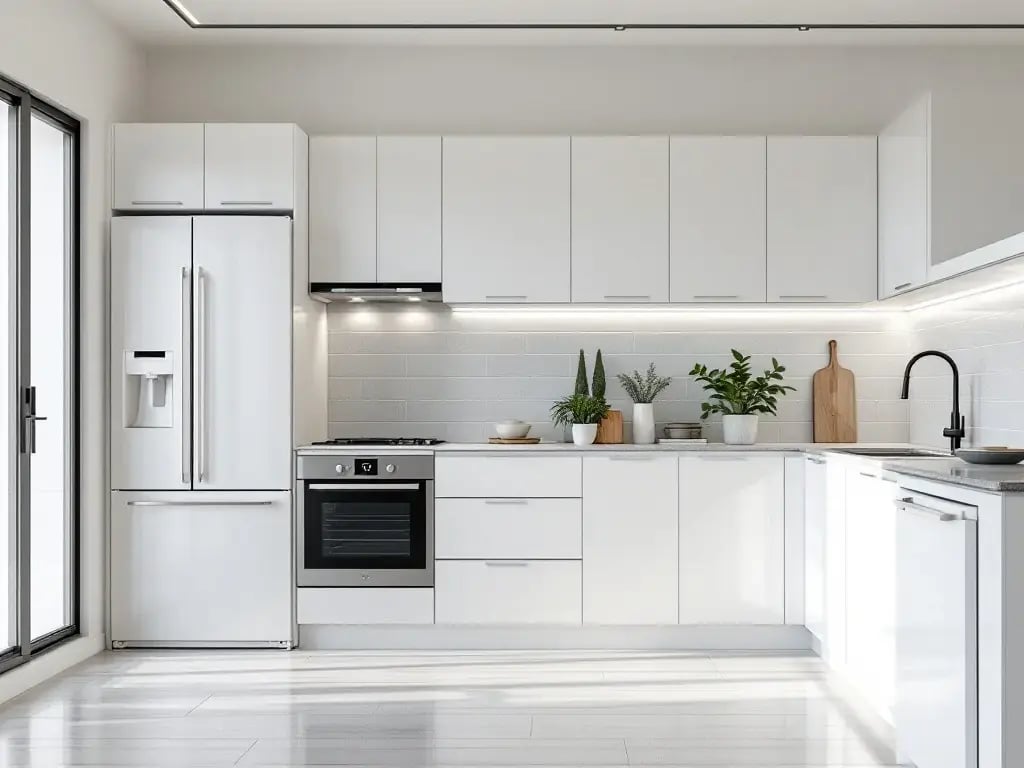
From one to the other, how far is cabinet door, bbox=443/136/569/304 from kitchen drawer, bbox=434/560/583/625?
4.08 feet

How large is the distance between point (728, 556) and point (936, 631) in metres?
1.75

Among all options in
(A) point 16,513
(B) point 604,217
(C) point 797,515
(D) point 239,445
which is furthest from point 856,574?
(A) point 16,513

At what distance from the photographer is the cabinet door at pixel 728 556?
14.5ft

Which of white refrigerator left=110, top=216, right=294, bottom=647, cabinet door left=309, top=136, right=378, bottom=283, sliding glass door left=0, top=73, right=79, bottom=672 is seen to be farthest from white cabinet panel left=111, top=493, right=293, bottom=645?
cabinet door left=309, top=136, right=378, bottom=283

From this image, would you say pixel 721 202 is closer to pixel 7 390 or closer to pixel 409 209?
pixel 409 209

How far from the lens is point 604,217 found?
15.4ft

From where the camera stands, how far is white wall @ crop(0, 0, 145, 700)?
4.08 meters

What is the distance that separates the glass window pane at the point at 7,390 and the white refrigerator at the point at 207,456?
0.62 metres

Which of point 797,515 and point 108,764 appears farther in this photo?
point 797,515

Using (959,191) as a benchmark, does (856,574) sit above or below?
below

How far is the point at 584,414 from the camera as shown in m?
4.73

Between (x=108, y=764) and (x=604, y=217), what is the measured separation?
3.02 meters

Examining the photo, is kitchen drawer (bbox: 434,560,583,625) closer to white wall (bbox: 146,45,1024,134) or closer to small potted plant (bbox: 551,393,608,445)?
small potted plant (bbox: 551,393,608,445)

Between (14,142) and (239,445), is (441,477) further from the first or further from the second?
(14,142)
